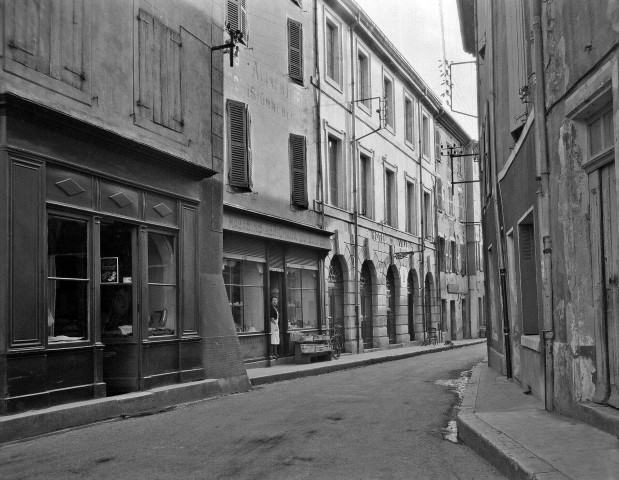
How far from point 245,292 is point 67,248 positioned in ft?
27.2

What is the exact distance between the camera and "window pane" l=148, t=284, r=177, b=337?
1203cm

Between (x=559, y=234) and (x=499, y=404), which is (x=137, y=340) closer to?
(x=499, y=404)

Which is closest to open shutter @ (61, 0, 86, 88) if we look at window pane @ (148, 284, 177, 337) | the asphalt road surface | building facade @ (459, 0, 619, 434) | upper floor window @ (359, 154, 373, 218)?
window pane @ (148, 284, 177, 337)

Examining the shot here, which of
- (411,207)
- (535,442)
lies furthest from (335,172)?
(535,442)

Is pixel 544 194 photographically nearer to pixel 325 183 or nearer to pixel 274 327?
pixel 274 327

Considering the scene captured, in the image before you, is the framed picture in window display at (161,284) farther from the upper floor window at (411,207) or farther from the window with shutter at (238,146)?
the upper floor window at (411,207)

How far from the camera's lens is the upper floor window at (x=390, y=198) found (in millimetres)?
29564

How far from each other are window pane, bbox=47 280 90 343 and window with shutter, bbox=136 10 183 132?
121 inches

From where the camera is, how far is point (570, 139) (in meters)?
7.72

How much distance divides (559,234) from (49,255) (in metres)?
5.79

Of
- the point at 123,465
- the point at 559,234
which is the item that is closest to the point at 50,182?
the point at 123,465

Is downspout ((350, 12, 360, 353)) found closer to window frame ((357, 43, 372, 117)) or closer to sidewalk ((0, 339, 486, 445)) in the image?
window frame ((357, 43, 372, 117))

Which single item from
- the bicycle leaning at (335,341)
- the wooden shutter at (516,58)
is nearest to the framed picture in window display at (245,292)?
the bicycle leaning at (335,341)

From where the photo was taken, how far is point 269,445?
7.46 metres
